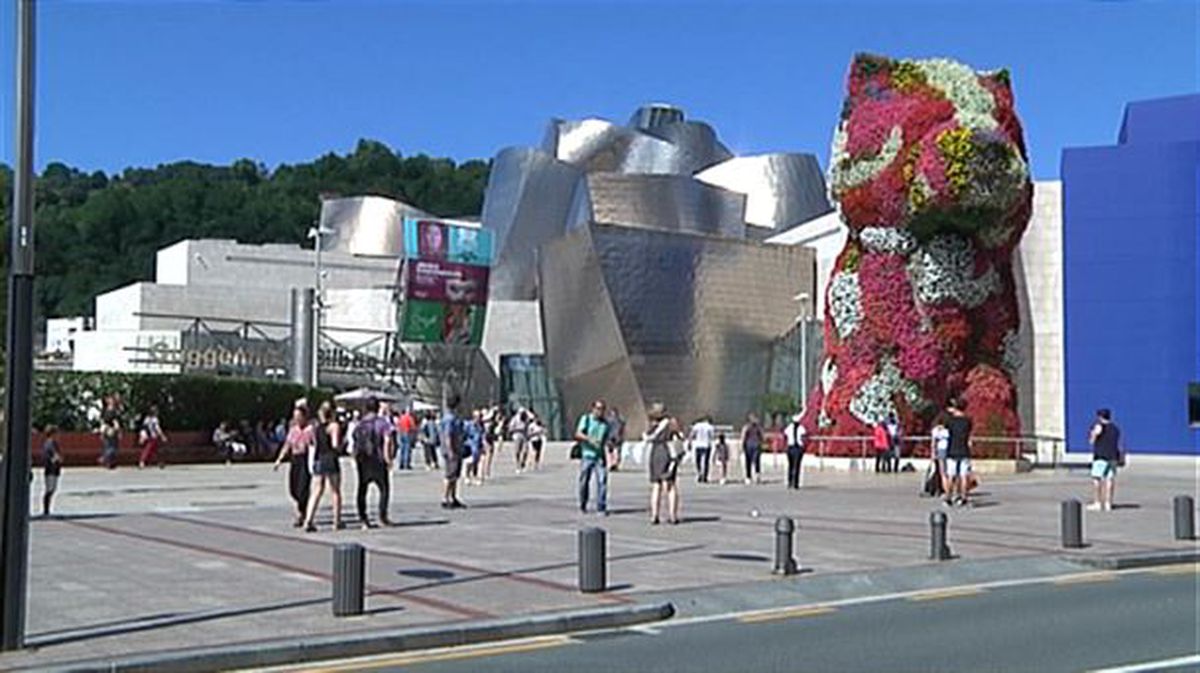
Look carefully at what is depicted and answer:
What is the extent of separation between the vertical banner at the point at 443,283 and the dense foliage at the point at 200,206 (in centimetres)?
4529

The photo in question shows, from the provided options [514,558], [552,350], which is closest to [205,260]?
[552,350]

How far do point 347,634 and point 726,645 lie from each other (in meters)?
2.67

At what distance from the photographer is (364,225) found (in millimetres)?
107688

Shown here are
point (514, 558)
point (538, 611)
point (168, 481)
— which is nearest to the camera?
point (538, 611)

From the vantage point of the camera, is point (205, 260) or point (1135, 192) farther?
point (205, 260)

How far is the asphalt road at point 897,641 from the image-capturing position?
357 inches

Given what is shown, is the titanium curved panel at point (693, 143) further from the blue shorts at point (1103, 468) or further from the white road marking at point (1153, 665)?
the white road marking at point (1153, 665)

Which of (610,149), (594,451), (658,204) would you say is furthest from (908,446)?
(610,149)

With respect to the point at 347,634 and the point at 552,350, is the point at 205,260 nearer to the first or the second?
the point at 552,350

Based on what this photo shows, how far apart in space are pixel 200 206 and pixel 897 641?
128 m

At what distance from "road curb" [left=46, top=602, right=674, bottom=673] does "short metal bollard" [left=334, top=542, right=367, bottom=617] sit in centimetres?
76

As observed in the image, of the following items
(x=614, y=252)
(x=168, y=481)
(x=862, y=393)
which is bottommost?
(x=168, y=481)

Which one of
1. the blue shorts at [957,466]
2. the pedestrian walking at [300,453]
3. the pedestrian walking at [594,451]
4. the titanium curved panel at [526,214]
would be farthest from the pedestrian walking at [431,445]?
A: the titanium curved panel at [526,214]

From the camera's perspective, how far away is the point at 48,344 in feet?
324
